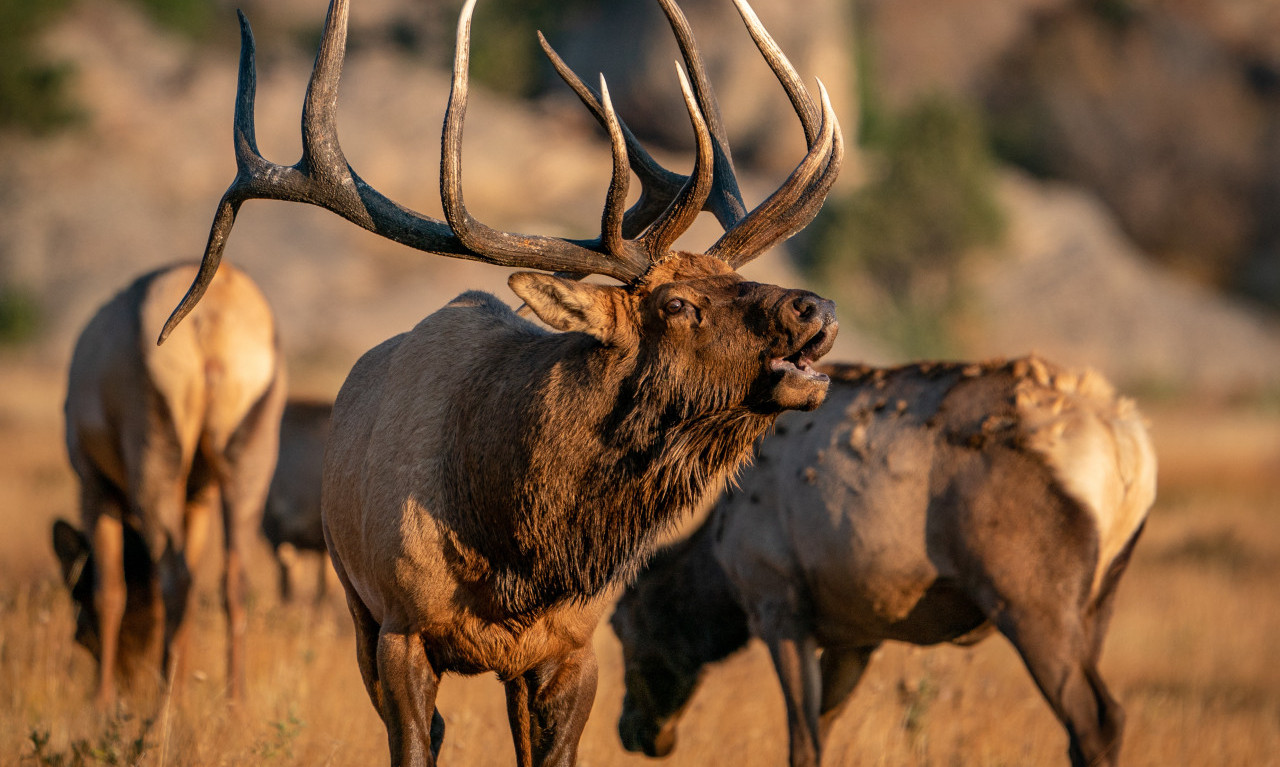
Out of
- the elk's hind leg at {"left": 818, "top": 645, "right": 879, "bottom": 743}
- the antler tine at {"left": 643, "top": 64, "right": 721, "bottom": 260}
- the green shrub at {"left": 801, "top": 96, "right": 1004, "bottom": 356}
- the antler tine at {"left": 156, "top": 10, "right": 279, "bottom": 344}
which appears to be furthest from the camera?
the green shrub at {"left": 801, "top": 96, "right": 1004, "bottom": 356}

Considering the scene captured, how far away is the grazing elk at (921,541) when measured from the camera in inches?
209

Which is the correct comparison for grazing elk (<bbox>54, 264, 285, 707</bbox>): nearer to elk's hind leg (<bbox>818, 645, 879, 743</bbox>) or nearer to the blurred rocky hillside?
elk's hind leg (<bbox>818, 645, 879, 743</bbox>)

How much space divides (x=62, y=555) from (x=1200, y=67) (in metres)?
40.1

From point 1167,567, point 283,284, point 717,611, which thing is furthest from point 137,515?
point 283,284

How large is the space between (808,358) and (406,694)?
157 cm

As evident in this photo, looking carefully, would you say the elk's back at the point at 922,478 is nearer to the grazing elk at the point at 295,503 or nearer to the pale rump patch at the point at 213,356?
the pale rump patch at the point at 213,356

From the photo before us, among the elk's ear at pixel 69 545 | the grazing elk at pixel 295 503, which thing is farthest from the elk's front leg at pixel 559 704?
the grazing elk at pixel 295 503

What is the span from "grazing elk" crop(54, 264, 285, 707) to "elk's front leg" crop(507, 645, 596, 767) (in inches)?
110

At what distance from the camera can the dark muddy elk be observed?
3617 mm

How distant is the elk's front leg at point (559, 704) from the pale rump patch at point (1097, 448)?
2316 mm

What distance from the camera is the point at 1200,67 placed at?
130 ft

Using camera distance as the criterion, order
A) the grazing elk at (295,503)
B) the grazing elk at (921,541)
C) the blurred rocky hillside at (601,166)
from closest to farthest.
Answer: the grazing elk at (921,541), the grazing elk at (295,503), the blurred rocky hillside at (601,166)

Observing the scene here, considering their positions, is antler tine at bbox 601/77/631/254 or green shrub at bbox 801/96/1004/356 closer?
antler tine at bbox 601/77/631/254

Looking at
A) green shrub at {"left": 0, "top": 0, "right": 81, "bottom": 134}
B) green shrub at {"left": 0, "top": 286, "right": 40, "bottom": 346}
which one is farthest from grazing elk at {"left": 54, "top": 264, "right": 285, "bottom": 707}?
green shrub at {"left": 0, "top": 0, "right": 81, "bottom": 134}
